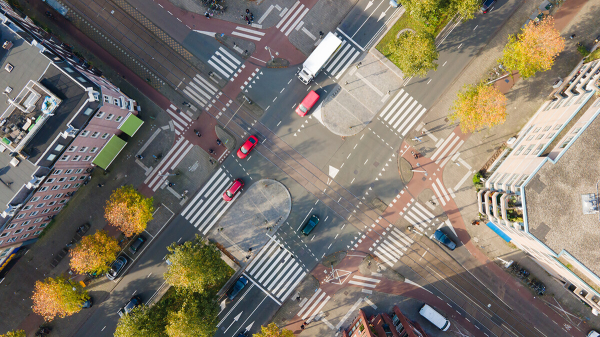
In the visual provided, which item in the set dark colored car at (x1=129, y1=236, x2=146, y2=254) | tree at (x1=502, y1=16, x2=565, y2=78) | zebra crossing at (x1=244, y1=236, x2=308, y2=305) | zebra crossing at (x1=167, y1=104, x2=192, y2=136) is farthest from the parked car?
tree at (x1=502, y1=16, x2=565, y2=78)

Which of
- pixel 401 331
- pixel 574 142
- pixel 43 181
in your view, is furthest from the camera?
pixel 401 331

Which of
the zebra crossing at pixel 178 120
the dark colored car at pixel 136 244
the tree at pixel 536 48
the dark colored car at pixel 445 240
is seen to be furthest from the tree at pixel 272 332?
the tree at pixel 536 48

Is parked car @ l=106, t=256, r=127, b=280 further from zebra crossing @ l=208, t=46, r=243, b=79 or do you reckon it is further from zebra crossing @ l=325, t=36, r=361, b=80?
zebra crossing @ l=325, t=36, r=361, b=80

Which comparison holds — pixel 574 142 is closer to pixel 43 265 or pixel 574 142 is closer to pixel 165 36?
pixel 165 36

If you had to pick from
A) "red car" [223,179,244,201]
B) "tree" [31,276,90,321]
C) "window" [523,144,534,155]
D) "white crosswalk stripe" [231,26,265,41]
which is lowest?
"tree" [31,276,90,321]

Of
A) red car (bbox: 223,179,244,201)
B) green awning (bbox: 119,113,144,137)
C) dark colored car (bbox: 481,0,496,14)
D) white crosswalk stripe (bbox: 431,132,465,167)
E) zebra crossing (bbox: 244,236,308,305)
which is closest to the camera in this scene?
green awning (bbox: 119,113,144,137)

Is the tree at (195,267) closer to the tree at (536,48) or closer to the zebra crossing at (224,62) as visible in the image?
the zebra crossing at (224,62)

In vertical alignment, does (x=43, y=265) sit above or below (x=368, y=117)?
below

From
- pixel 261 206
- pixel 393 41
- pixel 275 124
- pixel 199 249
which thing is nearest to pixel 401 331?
pixel 261 206
